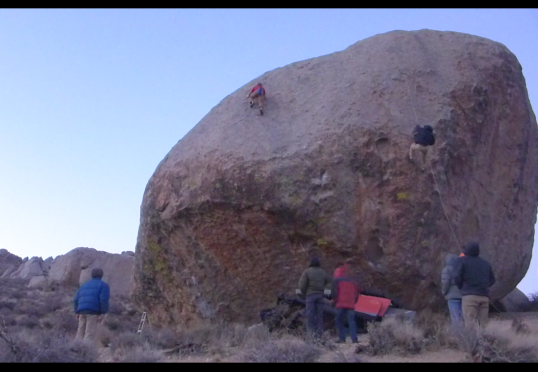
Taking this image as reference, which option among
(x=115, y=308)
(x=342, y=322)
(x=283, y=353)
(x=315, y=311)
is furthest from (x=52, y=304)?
(x=283, y=353)

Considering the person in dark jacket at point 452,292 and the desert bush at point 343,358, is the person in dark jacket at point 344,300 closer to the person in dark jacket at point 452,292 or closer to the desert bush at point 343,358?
the person in dark jacket at point 452,292

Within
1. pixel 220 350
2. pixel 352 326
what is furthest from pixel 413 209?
pixel 220 350

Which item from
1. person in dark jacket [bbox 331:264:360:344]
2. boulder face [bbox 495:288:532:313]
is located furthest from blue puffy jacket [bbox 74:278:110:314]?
boulder face [bbox 495:288:532:313]

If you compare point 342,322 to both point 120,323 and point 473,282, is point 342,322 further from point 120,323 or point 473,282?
point 120,323

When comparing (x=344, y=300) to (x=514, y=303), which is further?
(x=514, y=303)

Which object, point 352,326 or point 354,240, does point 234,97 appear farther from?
point 352,326

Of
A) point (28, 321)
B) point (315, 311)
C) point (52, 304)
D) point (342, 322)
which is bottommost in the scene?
point (28, 321)

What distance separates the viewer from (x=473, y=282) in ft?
27.2

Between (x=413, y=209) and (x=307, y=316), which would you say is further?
(x=413, y=209)

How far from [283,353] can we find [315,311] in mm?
2374

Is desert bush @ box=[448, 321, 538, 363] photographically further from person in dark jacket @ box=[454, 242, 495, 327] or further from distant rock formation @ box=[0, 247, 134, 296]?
distant rock formation @ box=[0, 247, 134, 296]

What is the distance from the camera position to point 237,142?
11.3 meters

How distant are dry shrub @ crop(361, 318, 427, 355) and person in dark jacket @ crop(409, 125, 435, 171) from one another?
351 centimetres

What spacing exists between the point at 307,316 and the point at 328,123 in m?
3.48
